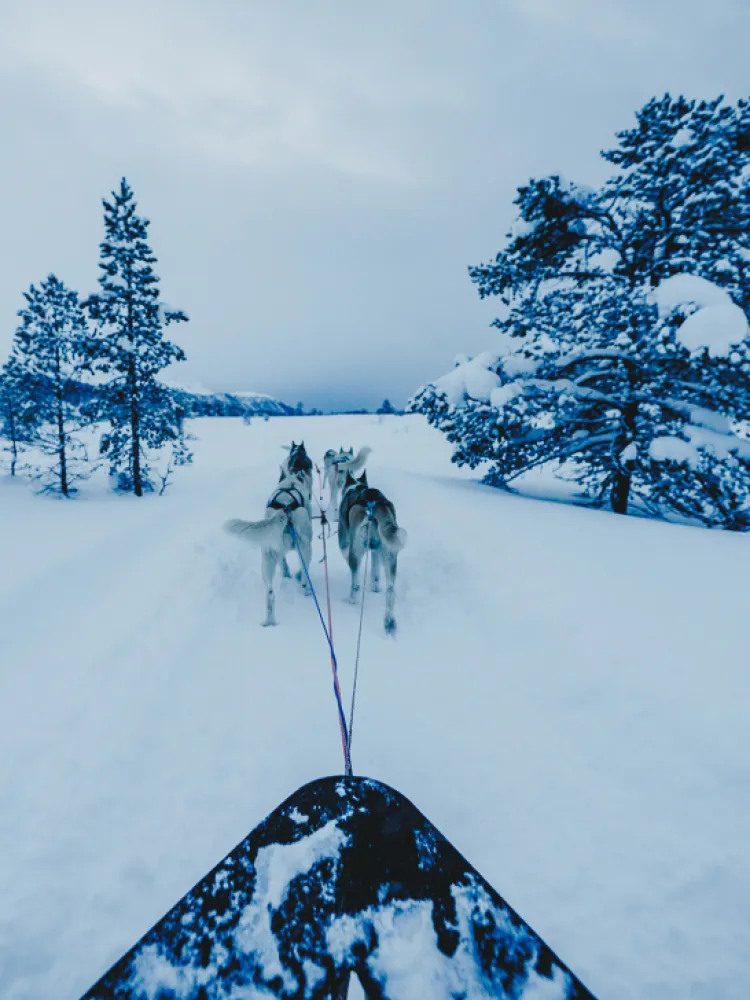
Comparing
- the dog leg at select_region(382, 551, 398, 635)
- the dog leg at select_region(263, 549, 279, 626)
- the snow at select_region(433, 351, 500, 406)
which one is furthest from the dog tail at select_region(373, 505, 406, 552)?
the snow at select_region(433, 351, 500, 406)

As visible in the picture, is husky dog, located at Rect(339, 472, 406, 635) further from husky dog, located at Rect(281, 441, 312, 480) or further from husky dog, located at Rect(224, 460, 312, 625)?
husky dog, located at Rect(281, 441, 312, 480)

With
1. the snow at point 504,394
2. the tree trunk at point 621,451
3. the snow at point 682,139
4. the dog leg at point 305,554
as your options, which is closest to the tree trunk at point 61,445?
the dog leg at point 305,554

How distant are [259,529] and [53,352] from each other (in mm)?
12086

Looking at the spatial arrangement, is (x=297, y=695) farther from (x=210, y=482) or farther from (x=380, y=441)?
(x=380, y=441)

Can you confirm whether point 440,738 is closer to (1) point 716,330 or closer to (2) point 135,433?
(1) point 716,330

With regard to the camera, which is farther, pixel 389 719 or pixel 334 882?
pixel 389 719

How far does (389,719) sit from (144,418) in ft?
43.5

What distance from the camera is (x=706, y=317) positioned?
5762 millimetres

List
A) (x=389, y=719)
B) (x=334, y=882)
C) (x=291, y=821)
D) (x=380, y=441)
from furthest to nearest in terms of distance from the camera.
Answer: (x=380, y=441), (x=389, y=719), (x=291, y=821), (x=334, y=882)

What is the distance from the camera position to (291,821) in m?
1.60

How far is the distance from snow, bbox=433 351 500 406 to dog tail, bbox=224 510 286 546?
5155 millimetres

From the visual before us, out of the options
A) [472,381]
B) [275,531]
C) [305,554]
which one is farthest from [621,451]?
[275,531]

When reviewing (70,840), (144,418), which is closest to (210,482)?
(144,418)

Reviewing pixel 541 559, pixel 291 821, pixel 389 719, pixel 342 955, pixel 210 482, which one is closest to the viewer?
pixel 342 955
